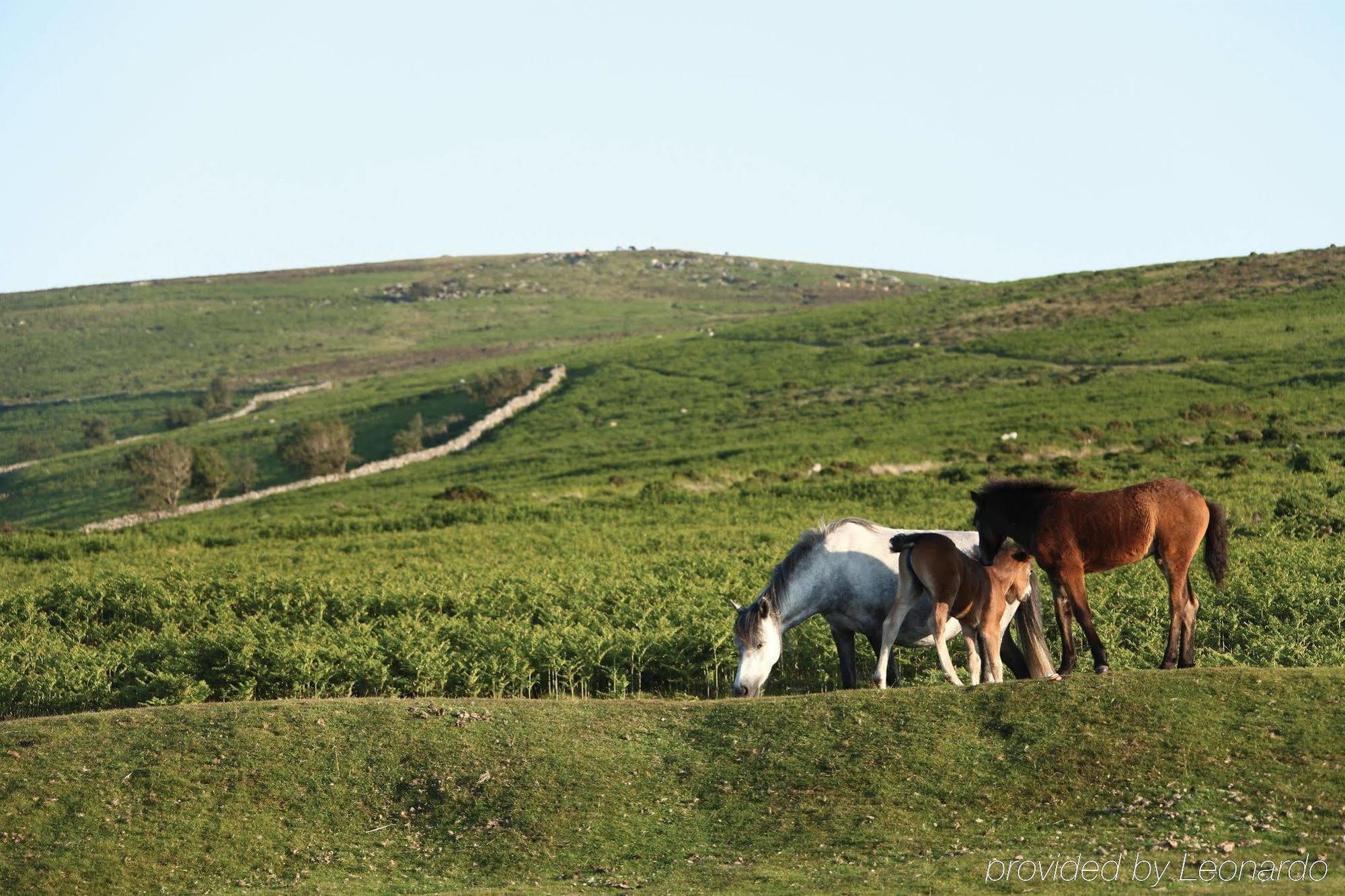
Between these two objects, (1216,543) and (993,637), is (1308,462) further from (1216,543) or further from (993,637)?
(993,637)

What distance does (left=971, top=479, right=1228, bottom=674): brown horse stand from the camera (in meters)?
14.1

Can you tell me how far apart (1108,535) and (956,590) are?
1.75 meters

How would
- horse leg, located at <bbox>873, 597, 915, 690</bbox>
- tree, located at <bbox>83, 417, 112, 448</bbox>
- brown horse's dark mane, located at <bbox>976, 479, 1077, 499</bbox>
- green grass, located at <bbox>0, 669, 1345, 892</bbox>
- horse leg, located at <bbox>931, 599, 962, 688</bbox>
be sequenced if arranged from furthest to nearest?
tree, located at <bbox>83, 417, 112, 448</bbox> < horse leg, located at <bbox>873, 597, 915, 690</bbox> < horse leg, located at <bbox>931, 599, 962, 688</bbox> < brown horse's dark mane, located at <bbox>976, 479, 1077, 499</bbox> < green grass, located at <bbox>0, 669, 1345, 892</bbox>

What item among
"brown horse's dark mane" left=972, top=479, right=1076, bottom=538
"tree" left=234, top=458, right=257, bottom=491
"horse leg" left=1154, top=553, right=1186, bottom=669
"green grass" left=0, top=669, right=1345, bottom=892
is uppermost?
"brown horse's dark mane" left=972, top=479, right=1076, bottom=538

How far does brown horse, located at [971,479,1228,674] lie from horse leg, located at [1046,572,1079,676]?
1 cm

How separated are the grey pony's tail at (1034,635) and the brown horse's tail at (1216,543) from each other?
2.24 m

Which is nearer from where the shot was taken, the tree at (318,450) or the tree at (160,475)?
the tree at (160,475)

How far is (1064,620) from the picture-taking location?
46.7 feet

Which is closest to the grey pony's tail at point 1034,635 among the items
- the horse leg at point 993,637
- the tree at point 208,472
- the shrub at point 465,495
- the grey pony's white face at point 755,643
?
the horse leg at point 993,637

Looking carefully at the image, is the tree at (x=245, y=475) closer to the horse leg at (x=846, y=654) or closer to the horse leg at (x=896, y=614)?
the horse leg at (x=846, y=654)

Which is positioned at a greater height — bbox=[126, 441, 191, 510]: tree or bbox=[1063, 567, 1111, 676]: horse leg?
bbox=[1063, 567, 1111, 676]: horse leg

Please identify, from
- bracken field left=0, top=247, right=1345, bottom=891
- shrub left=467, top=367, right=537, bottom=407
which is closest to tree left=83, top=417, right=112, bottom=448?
shrub left=467, top=367, right=537, bottom=407

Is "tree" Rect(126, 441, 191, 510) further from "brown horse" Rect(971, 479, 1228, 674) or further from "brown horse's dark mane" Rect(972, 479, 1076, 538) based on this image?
"brown horse" Rect(971, 479, 1228, 674)

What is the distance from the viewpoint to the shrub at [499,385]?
9244 centimetres
